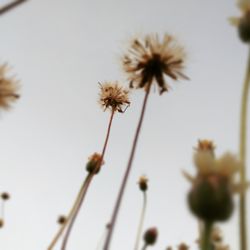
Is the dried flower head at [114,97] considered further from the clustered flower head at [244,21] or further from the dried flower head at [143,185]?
the clustered flower head at [244,21]

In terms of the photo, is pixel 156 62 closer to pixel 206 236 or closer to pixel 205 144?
pixel 205 144

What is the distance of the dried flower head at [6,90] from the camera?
3398mm

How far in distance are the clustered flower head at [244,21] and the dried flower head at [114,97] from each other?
2.86 m

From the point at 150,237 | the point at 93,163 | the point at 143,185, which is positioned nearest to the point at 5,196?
the point at 143,185

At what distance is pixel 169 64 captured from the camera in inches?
171


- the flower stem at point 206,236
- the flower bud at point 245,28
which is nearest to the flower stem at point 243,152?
the flower stem at point 206,236

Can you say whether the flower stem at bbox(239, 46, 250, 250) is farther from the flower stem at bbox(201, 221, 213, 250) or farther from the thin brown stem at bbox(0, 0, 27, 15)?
the thin brown stem at bbox(0, 0, 27, 15)

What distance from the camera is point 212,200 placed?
81.7 inches

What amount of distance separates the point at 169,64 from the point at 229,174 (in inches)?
91.7

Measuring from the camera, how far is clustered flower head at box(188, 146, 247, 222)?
2.08 meters

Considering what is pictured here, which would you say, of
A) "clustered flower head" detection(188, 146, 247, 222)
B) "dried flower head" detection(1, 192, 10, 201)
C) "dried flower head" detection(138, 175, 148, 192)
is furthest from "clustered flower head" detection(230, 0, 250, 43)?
"dried flower head" detection(1, 192, 10, 201)

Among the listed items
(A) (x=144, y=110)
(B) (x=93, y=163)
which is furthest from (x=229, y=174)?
(B) (x=93, y=163)

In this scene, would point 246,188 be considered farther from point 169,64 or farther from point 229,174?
point 169,64

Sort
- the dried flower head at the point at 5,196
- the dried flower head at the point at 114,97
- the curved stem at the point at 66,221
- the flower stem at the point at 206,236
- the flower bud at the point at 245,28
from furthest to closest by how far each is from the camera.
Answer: the dried flower head at the point at 5,196 → the dried flower head at the point at 114,97 → the curved stem at the point at 66,221 → the flower bud at the point at 245,28 → the flower stem at the point at 206,236
